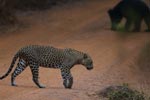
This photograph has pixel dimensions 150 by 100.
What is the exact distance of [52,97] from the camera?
8.00 meters

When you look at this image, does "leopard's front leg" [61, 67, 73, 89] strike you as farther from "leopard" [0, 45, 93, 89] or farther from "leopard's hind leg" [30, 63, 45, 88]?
"leopard's hind leg" [30, 63, 45, 88]

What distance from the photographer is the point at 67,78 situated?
919cm

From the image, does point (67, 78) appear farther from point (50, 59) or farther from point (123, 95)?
point (123, 95)

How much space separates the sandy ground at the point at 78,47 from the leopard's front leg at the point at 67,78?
109mm

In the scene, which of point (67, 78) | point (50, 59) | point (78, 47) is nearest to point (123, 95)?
point (67, 78)

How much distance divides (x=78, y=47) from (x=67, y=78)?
228 inches

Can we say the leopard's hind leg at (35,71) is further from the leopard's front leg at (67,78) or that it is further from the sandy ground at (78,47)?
the leopard's front leg at (67,78)

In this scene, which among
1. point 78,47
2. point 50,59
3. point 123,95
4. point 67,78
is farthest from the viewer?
point 78,47

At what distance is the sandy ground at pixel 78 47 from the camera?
8562 mm

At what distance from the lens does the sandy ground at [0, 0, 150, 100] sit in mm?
8562

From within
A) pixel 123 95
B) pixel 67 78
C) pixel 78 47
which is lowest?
pixel 123 95

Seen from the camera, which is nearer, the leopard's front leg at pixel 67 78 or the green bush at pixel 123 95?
the green bush at pixel 123 95

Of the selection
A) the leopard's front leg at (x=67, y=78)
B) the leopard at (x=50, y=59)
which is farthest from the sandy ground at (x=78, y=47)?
the leopard at (x=50, y=59)

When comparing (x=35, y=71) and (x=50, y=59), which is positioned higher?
(x=50, y=59)
